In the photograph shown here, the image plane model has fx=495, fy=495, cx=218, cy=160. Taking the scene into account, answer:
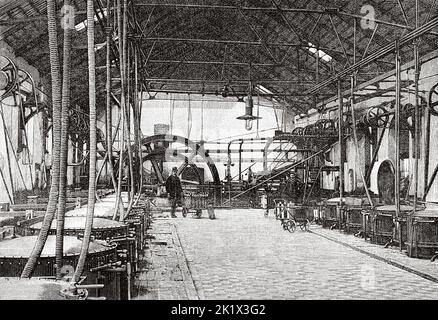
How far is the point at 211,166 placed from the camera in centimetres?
1892

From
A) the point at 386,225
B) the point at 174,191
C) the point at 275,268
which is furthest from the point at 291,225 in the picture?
the point at 275,268

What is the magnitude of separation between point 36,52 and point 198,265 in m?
9.80

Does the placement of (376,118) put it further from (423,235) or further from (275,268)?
(275,268)

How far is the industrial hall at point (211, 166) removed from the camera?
3.57 meters

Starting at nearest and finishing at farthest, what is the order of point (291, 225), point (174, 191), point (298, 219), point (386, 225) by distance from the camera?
point (386, 225), point (291, 225), point (298, 219), point (174, 191)

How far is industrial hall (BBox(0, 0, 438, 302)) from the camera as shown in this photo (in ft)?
11.7

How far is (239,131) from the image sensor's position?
1082 inches

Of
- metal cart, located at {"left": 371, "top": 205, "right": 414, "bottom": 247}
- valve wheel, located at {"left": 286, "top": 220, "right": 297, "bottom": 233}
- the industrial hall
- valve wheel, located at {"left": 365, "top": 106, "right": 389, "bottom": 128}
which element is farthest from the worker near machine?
metal cart, located at {"left": 371, "top": 205, "right": 414, "bottom": 247}

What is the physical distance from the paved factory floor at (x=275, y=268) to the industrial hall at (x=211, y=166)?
4 centimetres

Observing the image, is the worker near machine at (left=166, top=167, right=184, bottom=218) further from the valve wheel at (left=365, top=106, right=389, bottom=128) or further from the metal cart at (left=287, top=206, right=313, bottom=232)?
the valve wheel at (left=365, top=106, right=389, bottom=128)

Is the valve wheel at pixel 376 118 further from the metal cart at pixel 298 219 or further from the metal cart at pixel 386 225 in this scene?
the metal cart at pixel 386 225

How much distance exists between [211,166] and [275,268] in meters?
12.1

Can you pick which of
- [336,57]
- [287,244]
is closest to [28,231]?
[287,244]

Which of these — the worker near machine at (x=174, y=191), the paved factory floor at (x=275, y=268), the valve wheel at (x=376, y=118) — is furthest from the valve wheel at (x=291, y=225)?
the valve wheel at (x=376, y=118)
